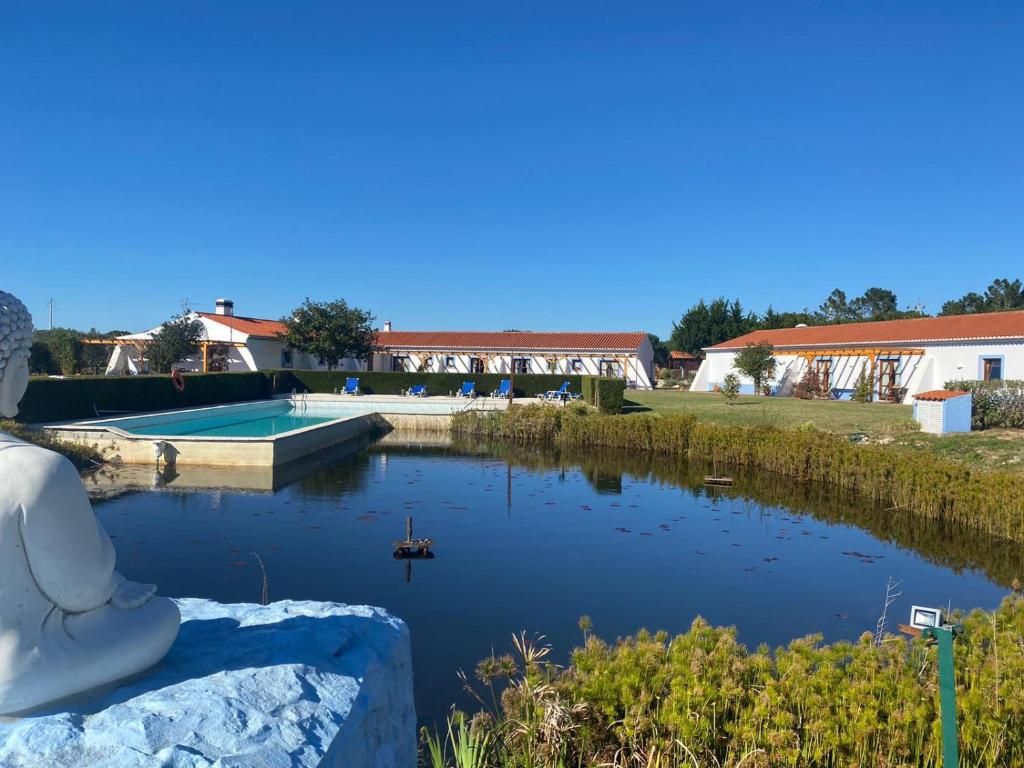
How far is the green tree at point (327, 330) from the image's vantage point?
33.3 metres

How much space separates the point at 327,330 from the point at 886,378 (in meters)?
24.7

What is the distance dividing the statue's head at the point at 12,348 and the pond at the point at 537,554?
349cm

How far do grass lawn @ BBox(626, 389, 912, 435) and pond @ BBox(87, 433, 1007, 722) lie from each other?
6217mm

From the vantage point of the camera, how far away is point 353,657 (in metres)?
2.99

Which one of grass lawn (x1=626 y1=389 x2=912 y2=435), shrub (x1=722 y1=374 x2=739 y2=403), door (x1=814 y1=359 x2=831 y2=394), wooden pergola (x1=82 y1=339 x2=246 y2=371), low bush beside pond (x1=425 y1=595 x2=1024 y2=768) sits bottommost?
low bush beside pond (x1=425 y1=595 x2=1024 y2=768)

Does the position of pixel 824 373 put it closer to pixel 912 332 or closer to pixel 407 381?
pixel 912 332

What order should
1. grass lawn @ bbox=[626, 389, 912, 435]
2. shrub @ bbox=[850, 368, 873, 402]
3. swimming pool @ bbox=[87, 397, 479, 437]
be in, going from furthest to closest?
shrub @ bbox=[850, 368, 873, 402]
grass lawn @ bbox=[626, 389, 912, 435]
swimming pool @ bbox=[87, 397, 479, 437]

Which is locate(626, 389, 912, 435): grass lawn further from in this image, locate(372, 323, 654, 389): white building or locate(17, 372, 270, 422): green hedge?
locate(17, 372, 270, 422): green hedge

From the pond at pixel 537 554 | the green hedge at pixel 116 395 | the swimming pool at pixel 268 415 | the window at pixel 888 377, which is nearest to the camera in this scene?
the pond at pixel 537 554

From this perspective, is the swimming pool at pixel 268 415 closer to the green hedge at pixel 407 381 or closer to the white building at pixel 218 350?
the green hedge at pixel 407 381

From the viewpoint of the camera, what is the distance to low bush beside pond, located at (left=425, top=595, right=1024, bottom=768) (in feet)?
10.7

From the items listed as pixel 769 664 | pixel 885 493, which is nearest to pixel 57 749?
pixel 769 664

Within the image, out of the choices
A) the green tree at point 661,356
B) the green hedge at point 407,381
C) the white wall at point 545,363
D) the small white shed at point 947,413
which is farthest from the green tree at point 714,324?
the small white shed at point 947,413

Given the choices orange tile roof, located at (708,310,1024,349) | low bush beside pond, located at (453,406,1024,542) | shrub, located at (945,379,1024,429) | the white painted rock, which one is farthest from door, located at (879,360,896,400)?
the white painted rock
